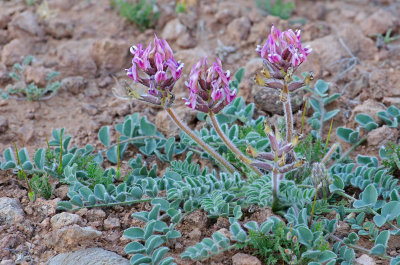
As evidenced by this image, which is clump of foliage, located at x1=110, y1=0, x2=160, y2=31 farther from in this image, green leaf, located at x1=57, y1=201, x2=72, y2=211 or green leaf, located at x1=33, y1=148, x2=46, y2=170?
green leaf, located at x1=57, y1=201, x2=72, y2=211

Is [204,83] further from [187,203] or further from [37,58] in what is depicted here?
[37,58]

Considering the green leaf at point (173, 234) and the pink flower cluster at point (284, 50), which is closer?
the pink flower cluster at point (284, 50)

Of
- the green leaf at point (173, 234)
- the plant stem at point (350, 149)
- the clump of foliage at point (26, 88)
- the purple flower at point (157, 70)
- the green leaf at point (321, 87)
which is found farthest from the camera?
the clump of foliage at point (26, 88)

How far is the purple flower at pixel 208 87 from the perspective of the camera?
3367 millimetres

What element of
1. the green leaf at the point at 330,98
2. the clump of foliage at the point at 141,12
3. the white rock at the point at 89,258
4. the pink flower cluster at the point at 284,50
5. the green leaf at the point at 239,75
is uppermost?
the pink flower cluster at the point at 284,50

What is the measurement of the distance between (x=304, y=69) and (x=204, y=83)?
244cm

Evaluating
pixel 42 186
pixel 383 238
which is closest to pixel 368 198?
pixel 383 238

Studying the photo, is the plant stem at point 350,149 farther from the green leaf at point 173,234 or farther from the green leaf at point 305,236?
the green leaf at point 173,234

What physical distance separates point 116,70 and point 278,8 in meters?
2.04

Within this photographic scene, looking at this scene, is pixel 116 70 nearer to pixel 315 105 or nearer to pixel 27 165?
pixel 27 165

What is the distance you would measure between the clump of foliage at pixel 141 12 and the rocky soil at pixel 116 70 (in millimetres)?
105

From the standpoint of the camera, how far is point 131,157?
4758mm

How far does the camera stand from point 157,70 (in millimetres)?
3445

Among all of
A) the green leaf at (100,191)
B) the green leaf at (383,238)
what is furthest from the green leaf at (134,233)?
the green leaf at (383,238)
